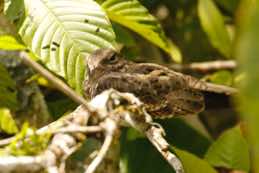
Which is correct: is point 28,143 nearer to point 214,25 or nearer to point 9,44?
point 9,44

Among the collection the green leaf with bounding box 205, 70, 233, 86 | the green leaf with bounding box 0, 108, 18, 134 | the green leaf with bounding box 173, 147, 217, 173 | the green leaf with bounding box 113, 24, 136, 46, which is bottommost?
the green leaf with bounding box 205, 70, 233, 86

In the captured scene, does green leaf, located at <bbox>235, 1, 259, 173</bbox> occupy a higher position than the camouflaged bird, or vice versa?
green leaf, located at <bbox>235, 1, 259, 173</bbox>

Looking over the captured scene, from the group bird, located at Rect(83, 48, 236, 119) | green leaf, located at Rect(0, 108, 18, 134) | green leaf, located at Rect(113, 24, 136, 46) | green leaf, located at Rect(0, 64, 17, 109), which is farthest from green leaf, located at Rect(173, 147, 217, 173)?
green leaf, located at Rect(0, 108, 18, 134)

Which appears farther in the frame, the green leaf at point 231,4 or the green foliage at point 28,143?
the green leaf at point 231,4

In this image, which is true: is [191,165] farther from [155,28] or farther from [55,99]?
[55,99]

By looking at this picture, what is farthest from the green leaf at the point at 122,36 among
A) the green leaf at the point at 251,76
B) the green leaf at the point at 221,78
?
the green leaf at the point at 251,76

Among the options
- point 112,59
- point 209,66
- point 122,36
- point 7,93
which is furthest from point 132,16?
point 209,66

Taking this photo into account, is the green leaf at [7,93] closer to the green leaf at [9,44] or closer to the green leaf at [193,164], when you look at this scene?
the green leaf at [9,44]

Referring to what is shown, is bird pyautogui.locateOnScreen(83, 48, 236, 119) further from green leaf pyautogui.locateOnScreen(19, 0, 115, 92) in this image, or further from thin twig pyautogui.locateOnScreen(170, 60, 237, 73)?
thin twig pyautogui.locateOnScreen(170, 60, 237, 73)
